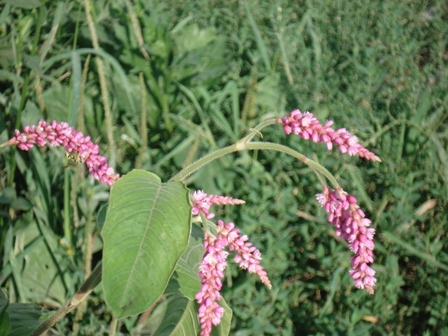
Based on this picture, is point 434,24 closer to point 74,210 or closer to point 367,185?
point 367,185

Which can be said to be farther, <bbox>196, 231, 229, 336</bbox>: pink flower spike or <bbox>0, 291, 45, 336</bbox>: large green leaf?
<bbox>0, 291, 45, 336</bbox>: large green leaf

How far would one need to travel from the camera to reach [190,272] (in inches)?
51.0

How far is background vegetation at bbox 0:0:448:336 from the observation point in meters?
2.43

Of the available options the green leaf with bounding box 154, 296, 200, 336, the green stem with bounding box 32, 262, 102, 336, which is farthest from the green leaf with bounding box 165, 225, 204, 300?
the green stem with bounding box 32, 262, 102, 336

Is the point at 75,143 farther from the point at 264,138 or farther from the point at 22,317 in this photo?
the point at 264,138

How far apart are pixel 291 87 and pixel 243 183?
2.08 feet

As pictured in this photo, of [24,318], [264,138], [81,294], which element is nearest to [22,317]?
[24,318]

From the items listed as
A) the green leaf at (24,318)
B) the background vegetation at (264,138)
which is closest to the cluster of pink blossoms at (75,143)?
the green leaf at (24,318)

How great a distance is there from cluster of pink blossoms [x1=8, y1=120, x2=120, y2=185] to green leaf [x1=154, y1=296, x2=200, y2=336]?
0.96 ft

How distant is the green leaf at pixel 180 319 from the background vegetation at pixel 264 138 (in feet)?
3.03

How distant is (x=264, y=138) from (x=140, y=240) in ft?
6.37

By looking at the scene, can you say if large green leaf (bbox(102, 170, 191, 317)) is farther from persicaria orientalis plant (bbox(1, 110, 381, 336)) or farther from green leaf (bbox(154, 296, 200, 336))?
green leaf (bbox(154, 296, 200, 336))

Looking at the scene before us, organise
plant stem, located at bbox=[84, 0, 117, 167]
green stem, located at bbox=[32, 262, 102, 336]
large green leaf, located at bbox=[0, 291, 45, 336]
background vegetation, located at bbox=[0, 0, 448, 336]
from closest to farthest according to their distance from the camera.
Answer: green stem, located at bbox=[32, 262, 102, 336] → large green leaf, located at bbox=[0, 291, 45, 336] → plant stem, located at bbox=[84, 0, 117, 167] → background vegetation, located at bbox=[0, 0, 448, 336]

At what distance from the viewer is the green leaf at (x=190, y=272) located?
124 centimetres
